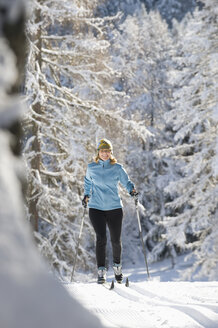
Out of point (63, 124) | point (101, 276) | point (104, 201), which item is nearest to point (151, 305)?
point (101, 276)

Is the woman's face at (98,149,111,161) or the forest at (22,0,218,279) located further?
the forest at (22,0,218,279)

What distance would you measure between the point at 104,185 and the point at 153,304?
175cm

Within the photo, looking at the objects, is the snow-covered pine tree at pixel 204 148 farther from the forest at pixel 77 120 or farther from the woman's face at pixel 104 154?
the woman's face at pixel 104 154

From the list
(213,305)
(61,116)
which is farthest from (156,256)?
(213,305)

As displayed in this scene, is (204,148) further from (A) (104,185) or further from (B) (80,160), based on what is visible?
(A) (104,185)

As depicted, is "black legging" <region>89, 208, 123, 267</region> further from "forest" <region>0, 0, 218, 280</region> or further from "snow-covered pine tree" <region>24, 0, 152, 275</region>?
"snow-covered pine tree" <region>24, 0, 152, 275</region>

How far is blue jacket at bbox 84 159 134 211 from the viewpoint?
4695 mm

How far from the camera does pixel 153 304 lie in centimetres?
337

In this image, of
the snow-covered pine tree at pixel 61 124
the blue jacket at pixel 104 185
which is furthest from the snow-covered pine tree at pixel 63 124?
the blue jacket at pixel 104 185

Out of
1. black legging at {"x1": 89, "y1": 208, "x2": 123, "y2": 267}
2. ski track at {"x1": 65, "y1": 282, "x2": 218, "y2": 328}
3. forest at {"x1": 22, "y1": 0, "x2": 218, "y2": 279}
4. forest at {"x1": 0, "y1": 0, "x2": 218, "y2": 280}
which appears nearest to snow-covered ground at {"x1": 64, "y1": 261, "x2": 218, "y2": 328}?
ski track at {"x1": 65, "y1": 282, "x2": 218, "y2": 328}

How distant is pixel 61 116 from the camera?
7.88 meters

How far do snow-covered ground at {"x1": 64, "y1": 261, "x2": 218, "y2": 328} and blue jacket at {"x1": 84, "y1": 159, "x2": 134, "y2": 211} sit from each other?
3.27 feet

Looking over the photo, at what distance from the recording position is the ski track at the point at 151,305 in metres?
2.58

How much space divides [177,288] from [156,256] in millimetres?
14600
